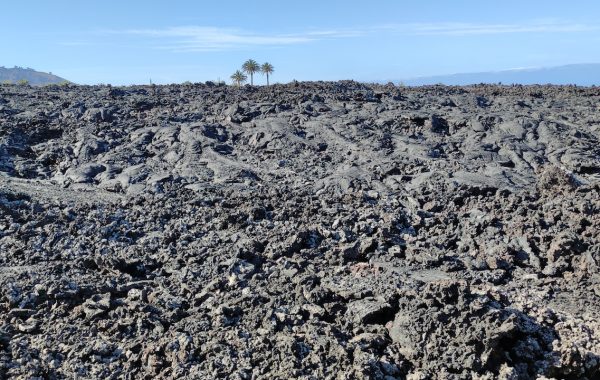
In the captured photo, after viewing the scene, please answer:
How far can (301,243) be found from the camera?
26.3 feet

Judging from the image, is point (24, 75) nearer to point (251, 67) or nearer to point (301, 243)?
point (251, 67)

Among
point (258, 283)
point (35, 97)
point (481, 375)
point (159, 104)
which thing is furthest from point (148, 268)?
point (35, 97)

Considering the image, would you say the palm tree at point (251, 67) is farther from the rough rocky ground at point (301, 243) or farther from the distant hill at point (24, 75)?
the distant hill at point (24, 75)

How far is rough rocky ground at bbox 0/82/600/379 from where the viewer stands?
5328 millimetres

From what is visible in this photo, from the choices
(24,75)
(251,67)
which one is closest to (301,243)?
(251,67)

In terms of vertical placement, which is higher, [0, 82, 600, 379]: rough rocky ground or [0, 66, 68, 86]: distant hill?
[0, 66, 68, 86]: distant hill

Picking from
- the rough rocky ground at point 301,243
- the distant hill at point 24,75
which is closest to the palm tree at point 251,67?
the rough rocky ground at point 301,243

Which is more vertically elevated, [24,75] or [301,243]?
[24,75]

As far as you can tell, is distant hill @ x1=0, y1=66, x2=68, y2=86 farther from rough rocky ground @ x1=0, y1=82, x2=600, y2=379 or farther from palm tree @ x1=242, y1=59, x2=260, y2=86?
rough rocky ground @ x1=0, y1=82, x2=600, y2=379

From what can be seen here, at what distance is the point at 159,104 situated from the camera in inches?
685

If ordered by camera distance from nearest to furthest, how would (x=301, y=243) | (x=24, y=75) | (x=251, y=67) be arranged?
(x=301, y=243) < (x=251, y=67) < (x=24, y=75)

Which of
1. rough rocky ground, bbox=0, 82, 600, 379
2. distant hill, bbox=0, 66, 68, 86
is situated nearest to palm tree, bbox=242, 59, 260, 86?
rough rocky ground, bbox=0, 82, 600, 379

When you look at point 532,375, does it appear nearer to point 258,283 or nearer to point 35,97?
point 258,283

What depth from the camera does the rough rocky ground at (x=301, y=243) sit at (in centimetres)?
533
